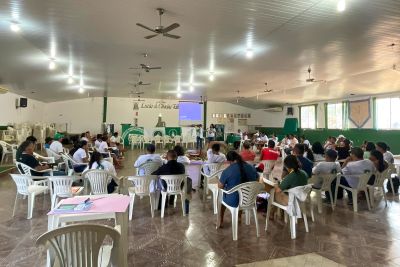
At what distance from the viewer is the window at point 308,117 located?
15.1 meters

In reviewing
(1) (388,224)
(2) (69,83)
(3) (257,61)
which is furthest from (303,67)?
(2) (69,83)

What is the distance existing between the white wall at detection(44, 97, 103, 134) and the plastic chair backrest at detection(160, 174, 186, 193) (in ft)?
43.9

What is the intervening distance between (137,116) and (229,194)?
1421 centimetres

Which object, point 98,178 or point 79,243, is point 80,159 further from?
point 79,243

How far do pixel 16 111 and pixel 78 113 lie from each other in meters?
4.29

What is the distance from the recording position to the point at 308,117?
1551cm

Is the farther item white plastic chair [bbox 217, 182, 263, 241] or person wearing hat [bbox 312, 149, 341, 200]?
person wearing hat [bbox 312, 149, 341, 200]

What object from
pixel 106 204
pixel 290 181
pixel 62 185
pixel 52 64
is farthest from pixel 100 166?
pixel 52 64

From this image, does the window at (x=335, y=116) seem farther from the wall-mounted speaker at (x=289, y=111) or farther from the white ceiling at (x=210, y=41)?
the white ceiling at (x=210, y=41)

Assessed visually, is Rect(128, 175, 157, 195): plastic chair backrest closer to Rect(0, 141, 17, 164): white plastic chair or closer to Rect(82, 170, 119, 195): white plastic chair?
Rect(82, 170, 119, 195): white plastic chair

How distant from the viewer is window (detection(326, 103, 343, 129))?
525 inches

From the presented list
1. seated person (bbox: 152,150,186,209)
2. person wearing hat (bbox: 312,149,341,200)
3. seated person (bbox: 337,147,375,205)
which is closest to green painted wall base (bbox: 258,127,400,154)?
seated person (bbox: 337,147,375,205)

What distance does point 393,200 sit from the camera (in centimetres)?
517

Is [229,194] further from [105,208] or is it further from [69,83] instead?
[69,83]
